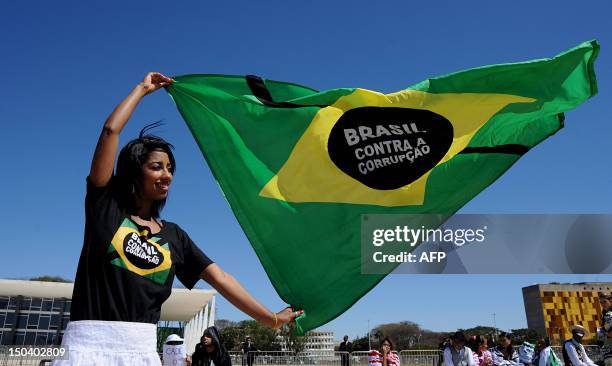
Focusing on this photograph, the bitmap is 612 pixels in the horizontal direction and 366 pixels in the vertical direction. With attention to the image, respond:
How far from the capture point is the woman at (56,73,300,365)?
2277mm

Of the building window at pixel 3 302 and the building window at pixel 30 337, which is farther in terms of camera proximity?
the building window at pixel 3 302

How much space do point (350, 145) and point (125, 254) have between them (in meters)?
2.09

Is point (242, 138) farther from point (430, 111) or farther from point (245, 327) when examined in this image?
point (245, 327)

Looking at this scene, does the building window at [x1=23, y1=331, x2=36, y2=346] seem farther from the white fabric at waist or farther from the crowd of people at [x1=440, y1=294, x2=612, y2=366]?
the white fabric at waist

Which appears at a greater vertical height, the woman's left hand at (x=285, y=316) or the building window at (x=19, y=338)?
the building window at (x=19, y=338)

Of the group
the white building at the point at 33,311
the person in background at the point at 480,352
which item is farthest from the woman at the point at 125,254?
the white building at the point at 33,311

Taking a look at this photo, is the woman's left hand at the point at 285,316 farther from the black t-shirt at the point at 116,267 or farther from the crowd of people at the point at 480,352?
the crowd of people at the point at 480,352

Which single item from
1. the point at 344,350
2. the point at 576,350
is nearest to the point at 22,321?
the point at 344,350

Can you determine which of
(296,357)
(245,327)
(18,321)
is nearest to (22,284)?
(18,321)

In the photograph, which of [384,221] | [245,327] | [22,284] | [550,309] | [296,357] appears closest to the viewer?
[384,221]

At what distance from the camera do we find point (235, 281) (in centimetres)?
298

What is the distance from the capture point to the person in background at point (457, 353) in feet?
39.0

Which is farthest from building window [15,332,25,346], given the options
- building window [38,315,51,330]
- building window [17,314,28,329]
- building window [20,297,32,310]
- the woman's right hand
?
the woman's right hand

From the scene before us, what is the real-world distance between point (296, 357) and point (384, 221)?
26.6 meters
